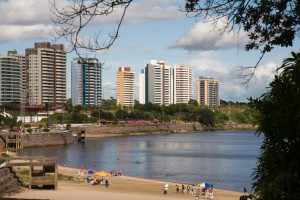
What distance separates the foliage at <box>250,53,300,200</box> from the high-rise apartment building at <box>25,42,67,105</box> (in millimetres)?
153455

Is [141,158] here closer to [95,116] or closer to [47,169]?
[47,169]

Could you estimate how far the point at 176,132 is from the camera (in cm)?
15812

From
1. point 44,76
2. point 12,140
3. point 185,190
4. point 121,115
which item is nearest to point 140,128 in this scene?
point 121,115

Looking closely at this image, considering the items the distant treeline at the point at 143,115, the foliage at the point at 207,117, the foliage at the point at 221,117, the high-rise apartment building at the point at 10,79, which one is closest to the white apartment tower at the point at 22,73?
the high-rise apartment building at the point at 10,79

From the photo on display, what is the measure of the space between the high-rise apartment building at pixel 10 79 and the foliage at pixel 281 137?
144 meters

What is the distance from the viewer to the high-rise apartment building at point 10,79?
480 ft

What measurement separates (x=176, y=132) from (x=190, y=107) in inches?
1258

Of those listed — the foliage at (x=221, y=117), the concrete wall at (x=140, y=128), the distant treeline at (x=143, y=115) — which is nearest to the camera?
the concrete wall at (x=140, y=128)

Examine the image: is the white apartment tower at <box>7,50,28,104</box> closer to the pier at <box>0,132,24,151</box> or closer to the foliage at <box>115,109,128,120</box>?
the foliage at <box>115,109,128,120</box>

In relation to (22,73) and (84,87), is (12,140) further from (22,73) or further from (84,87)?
(84,87)

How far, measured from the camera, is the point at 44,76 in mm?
160625

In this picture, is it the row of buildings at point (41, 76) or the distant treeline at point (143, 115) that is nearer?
the distant treeline at point (143, 115)

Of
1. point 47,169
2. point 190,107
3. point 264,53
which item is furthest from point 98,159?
point 190,107

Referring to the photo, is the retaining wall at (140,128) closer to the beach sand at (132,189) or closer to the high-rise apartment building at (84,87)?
the high-rise apartment building at (84,87)
